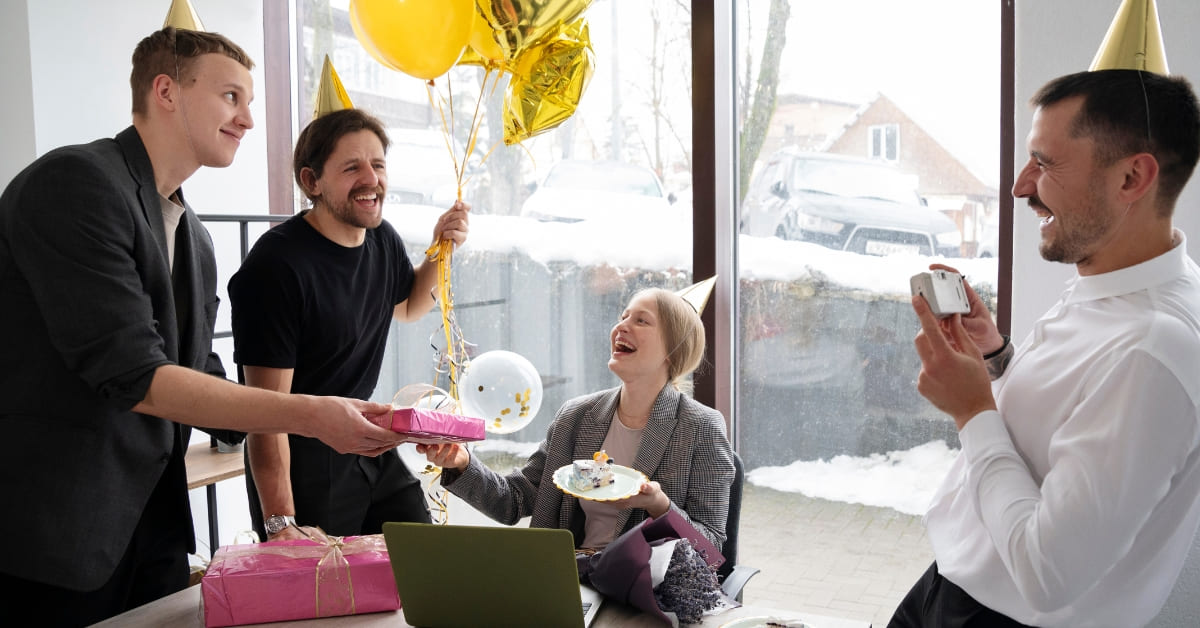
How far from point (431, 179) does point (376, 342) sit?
189 centimetres

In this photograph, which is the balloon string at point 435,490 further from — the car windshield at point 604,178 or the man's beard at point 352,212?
the car windshield at point 604,178

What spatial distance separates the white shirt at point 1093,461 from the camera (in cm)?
128

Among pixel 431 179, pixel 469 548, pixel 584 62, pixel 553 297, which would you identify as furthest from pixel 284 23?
pixel 469 548

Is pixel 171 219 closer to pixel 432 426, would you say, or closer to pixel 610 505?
pixel 432 426

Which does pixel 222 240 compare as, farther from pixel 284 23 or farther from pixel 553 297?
pixel 553 297

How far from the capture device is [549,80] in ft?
7.89

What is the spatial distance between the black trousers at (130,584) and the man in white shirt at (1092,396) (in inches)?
63.0

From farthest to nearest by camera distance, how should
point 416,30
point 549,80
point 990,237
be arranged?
point 990,237, point 549,80, point 416,30

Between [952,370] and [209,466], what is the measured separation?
2659 millimetres

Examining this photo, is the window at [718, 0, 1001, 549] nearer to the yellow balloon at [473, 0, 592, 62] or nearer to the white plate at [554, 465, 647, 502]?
the yellow balloon at [473, 0, 592, 62]

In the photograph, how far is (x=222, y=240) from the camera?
412cm

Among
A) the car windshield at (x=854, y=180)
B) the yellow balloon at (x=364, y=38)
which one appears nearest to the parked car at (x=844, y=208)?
the car windshield at (x=854, y=180)

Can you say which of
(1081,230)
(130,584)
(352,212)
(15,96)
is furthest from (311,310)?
(15,96)

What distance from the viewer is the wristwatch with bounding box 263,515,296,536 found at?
6.75 ft
